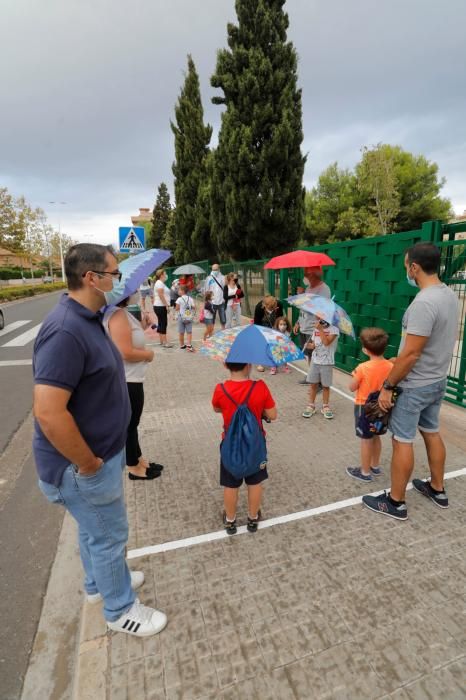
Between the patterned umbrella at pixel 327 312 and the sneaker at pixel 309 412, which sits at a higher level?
the patterned umbrella at pixel 327 312

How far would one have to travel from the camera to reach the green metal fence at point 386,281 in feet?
14.9

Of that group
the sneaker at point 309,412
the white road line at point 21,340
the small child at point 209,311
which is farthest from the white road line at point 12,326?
the sneaker at point 309,412

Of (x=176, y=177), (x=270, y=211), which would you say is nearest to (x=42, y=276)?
(x=176, y=177)

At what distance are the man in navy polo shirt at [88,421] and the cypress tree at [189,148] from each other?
23255 mm

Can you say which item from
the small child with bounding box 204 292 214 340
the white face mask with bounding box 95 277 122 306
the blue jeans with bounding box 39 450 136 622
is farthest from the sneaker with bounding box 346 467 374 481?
the small child with bounding box 204 292 214 340

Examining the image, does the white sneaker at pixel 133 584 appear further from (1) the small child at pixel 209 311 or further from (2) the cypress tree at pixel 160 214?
(2) the cypress tree at pixel 160 214

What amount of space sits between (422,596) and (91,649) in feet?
6.01

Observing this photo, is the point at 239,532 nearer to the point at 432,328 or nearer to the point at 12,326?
the point at 432,328

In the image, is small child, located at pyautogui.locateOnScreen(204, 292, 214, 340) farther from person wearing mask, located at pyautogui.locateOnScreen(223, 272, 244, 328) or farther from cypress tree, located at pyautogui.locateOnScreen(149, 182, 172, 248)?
cypress tree, located at pyautogui.locateOnScreen(149, 182, 172, 248)

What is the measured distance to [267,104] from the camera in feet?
46.1

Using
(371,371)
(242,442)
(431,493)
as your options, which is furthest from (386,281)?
(242,442)

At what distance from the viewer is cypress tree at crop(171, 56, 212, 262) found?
77.7 feet

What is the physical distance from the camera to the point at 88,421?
167 centimetres

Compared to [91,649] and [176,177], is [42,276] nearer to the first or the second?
[176,177]
